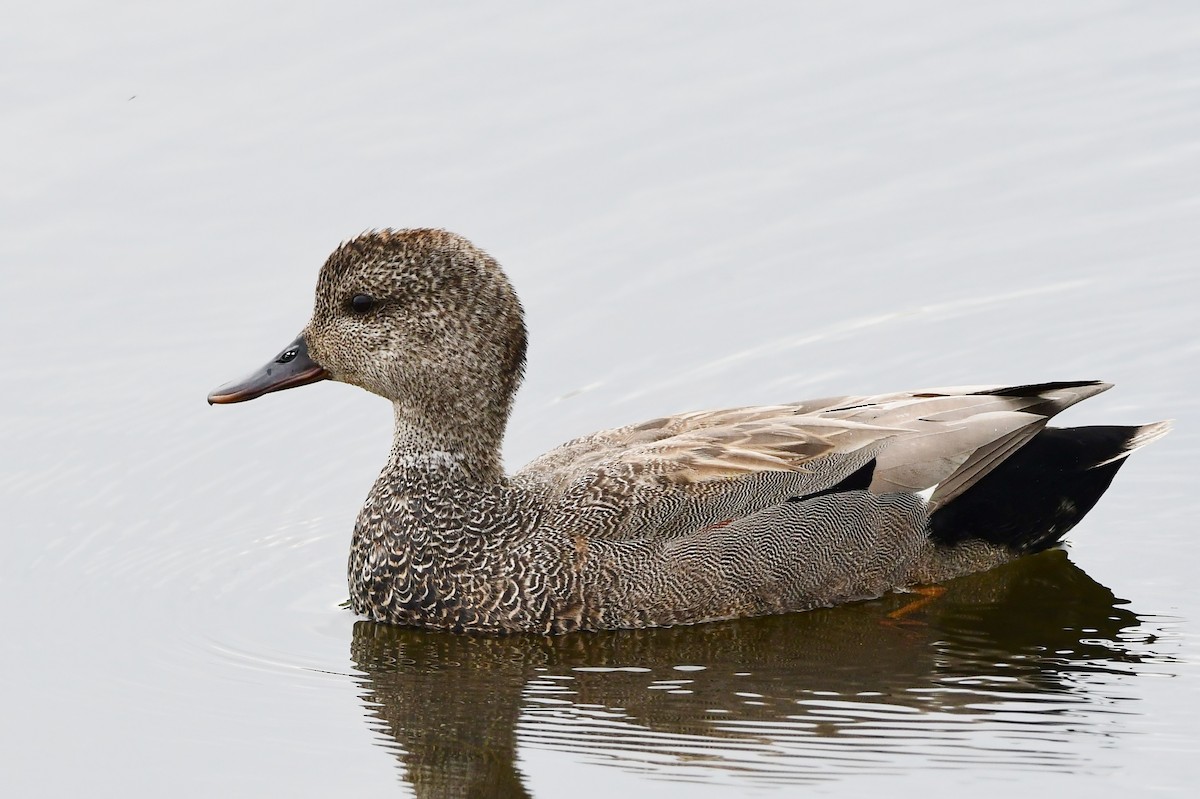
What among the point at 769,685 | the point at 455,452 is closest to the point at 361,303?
the point at 455,452

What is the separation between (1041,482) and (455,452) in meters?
3.09

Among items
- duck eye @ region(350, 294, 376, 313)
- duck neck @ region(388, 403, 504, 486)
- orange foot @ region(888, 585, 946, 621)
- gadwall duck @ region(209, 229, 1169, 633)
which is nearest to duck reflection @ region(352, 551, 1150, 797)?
orange foot @ region(888, 585, 946, 621)

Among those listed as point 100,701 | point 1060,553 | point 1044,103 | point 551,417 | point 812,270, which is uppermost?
point 1044,103

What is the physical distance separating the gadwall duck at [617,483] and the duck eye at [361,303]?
11 mm

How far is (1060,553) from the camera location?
11.1 m

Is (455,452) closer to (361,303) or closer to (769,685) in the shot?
(361,303)

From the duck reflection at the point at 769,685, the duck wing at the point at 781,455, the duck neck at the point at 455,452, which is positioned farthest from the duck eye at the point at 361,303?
the duck reflection at the point at 769,685

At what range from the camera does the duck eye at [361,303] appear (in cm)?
1030

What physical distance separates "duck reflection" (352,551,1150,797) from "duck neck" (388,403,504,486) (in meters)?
0.85

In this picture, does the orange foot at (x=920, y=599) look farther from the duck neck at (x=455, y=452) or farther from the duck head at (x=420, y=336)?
the duck head at (x=420, y=336)

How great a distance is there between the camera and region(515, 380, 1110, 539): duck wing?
33.4 feet

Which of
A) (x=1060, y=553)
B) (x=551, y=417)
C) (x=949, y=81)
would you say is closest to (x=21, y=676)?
(x=551, y=417)

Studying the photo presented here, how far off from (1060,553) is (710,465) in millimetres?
2191

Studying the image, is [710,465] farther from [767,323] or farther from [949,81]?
[949,81]
